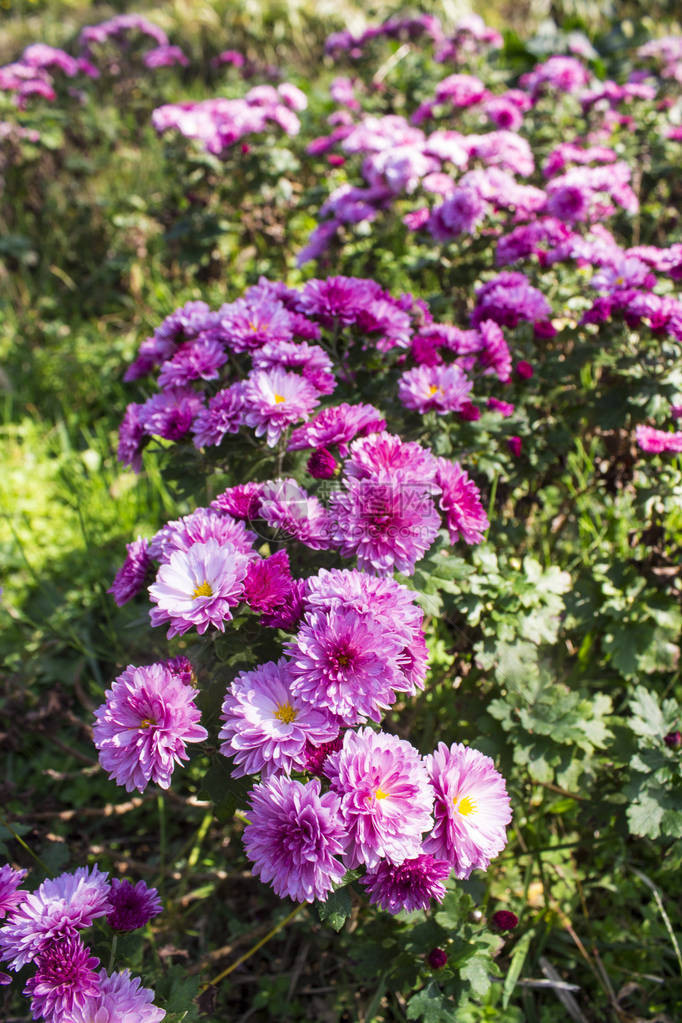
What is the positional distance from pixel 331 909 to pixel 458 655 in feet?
3.12

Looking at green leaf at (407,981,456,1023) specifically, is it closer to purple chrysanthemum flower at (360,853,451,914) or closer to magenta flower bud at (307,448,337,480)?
purple chrysanthemum flower at (360,853,451,914)

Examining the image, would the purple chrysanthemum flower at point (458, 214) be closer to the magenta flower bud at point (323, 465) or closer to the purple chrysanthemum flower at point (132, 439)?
the purple chrysanthemum flower at point (132, 439)

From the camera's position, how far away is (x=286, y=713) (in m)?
1.19

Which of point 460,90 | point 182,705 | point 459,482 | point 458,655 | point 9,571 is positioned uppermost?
point 460,90

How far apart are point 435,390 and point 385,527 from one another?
51 cm

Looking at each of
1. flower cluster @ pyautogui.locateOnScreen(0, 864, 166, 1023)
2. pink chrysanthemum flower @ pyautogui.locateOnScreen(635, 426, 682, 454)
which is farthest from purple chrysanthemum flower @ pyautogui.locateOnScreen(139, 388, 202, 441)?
pink chrysanthemum flower @ pyautogui.locateOnScreen(635, 426, 682, 454)

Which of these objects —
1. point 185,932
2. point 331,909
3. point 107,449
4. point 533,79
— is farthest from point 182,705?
point 533,79

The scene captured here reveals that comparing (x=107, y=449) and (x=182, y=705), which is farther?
(x=107, y=449)

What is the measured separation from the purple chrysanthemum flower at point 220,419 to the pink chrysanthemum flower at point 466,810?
79 cm

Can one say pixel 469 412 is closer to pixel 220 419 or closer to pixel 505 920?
pixel 220 419

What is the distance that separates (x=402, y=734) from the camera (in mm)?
1938

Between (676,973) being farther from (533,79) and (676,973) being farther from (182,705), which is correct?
(533,79)

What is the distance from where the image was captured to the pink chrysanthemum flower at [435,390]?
1.69 metres

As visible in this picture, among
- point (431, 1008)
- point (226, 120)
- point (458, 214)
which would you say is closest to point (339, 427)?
point (431, 1008)
